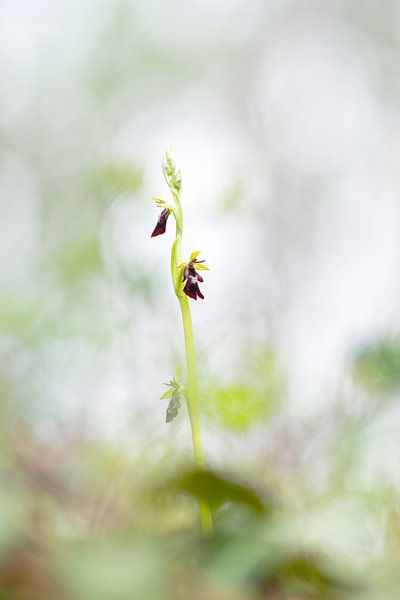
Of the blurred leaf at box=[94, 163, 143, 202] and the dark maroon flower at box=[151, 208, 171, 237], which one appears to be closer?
the dark maroon flower at box=[151, 208, 171, 237]

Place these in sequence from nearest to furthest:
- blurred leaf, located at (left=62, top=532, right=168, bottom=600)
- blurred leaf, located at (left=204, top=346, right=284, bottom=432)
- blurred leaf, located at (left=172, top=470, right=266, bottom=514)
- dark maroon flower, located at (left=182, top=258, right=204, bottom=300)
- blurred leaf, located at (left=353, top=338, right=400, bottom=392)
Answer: blurred leaf, located at (left=62, top=532, right=168, bottom=600) < blurred leaf, located at (left=172, top=470, right=266, bottom=514) < dark maroon flower, located at (left=182, top=258, right=204, bottom=300) < blurred leaf, located at (left=353, top=338, right=400, bottom=392) < blurred leaf, located at (left=204, top=346, right=284, bottom=432)

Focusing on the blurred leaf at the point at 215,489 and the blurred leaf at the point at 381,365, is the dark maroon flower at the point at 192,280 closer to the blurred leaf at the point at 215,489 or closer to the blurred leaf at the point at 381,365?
the blurred leaf at the point at 215,489

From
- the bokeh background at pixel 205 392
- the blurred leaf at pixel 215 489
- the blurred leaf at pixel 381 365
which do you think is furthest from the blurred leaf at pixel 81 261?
the blurred leaf at pixel 215 489

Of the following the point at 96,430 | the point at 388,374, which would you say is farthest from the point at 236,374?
the point at 388,374

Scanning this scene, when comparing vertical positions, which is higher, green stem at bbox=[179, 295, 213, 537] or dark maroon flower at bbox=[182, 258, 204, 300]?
dark maroon flower at bbox=[182, 258, 204, 300]

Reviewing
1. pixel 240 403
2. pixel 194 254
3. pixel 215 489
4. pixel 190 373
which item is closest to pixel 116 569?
pixel 215 489

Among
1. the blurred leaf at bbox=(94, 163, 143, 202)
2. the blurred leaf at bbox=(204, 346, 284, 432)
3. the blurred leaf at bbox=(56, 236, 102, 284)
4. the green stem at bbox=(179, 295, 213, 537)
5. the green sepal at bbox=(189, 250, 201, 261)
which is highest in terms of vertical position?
the blurred leaf at bbox=(94, 163, 143, 202)

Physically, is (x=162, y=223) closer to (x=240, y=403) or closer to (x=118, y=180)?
(x=240, y=403)

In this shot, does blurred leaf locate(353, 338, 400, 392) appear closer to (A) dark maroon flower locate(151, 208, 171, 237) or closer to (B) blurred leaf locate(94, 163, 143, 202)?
(A) dark maroon flower locate(151, 208, 171, 237)

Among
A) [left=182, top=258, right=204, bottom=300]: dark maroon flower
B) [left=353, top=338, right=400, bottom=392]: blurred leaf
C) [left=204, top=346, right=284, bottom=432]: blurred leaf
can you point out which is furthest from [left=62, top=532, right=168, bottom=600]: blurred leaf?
[left=204, top=346, right=284, bottom=432]: blurred leaf
